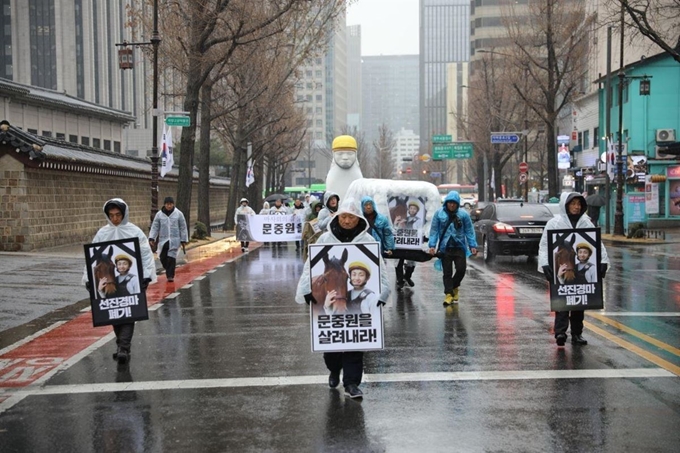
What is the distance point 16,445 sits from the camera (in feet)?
18.7

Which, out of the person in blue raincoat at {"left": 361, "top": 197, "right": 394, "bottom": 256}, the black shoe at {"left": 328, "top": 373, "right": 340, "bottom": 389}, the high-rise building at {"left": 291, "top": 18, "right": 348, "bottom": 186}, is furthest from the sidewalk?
the high-rise building at {"left": 291, "top": 18, "right": 348, "bottom": 186}

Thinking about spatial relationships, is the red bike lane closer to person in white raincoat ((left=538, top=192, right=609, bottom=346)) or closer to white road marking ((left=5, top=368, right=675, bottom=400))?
white road marking ((left=5, top=368, right=675, bottom=400))

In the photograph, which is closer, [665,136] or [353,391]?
[353,391]

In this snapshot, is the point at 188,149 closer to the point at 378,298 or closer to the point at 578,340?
the point at 578,340

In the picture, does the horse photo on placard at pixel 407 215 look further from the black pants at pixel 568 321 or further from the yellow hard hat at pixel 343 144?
the black pants at pixel 568 321

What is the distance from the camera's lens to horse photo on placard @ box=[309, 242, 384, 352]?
685 centimetres

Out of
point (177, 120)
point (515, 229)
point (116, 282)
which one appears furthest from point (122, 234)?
point (177, 120)

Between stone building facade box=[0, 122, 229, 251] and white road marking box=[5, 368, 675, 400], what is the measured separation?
1643cm

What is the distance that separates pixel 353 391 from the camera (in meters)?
6.78

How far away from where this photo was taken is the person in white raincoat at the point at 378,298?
271 inches

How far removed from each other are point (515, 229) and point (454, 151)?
44.5 m

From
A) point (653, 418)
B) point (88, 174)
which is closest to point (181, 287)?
point (653, 418)

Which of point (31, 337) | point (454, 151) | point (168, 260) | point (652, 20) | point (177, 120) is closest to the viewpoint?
point (31, 337)

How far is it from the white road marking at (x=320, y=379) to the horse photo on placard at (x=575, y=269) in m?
1.42
